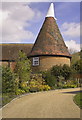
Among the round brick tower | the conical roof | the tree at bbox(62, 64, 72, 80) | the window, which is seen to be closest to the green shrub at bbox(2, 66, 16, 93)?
the tree at bbox(62, 64, 72, 80)

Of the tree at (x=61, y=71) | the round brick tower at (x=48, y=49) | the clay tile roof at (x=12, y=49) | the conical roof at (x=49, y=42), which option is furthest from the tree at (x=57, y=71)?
the clay tile roof at (x=12, y=49)

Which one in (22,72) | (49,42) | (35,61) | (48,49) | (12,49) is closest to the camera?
(22,72)

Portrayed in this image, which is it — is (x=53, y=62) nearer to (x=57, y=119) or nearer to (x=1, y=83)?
(x=1, y=83)

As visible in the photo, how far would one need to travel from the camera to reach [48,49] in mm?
38438

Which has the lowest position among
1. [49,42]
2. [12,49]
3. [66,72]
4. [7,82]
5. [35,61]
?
[7,82]

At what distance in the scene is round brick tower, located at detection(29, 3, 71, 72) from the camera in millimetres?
37844

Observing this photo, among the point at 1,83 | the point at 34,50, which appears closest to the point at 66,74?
the point at 34,50

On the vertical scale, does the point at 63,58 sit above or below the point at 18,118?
above

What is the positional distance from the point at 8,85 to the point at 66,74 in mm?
17627

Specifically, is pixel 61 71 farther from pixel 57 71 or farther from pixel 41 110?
pixel 41 110

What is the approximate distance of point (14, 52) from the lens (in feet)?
148

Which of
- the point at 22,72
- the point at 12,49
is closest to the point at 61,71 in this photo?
the point at 22,72

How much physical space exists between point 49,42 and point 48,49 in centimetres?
158

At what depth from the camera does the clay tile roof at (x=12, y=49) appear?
44.1 metres
